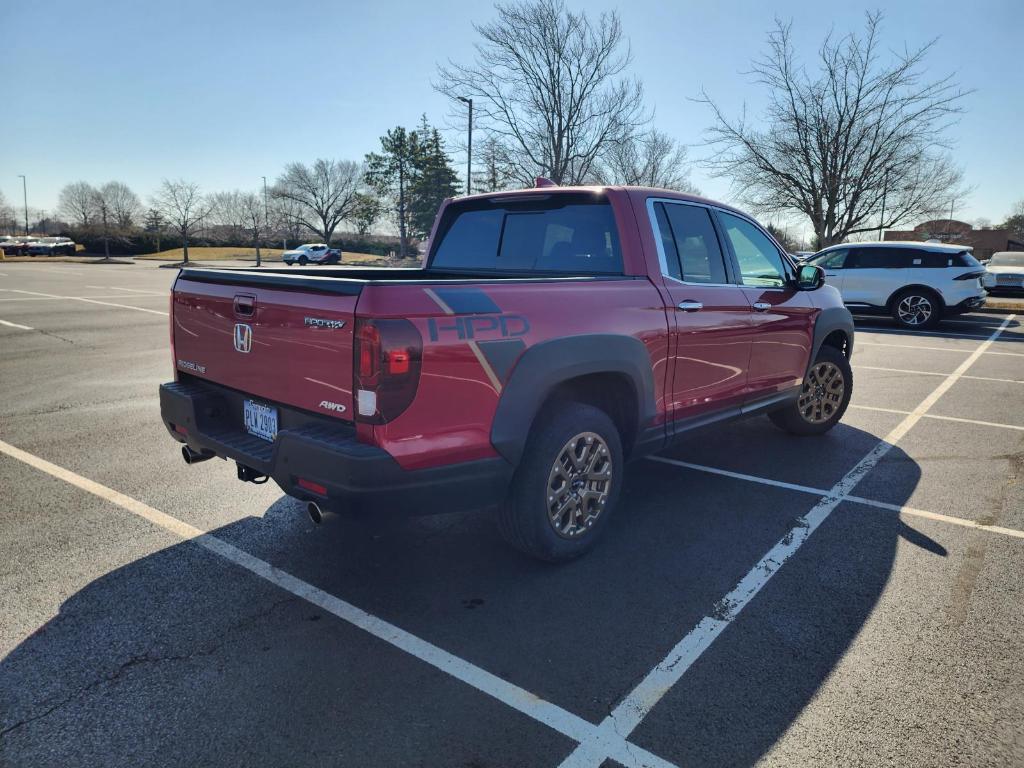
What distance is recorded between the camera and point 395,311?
98.3 inches

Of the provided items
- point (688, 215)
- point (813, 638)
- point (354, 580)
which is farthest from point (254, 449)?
point (688, 215)

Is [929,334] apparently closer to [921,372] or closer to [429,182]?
[921,372]

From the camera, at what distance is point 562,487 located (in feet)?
10.9

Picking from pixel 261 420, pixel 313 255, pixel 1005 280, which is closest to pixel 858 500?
pixel 261 420

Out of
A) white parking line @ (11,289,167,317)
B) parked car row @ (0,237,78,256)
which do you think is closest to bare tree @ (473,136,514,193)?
white parking line @ (11,289,167,317)

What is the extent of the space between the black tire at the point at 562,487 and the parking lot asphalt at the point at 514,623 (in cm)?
19

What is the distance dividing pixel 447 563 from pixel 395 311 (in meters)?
1.54

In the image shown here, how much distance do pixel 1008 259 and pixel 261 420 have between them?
25418 millimetres

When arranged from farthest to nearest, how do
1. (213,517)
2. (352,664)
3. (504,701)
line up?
1. (213,517)
2. (352,664)
3. (504,701)

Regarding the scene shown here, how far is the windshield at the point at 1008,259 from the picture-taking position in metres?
21.2

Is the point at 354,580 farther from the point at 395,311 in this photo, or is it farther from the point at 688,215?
the point at 688,215

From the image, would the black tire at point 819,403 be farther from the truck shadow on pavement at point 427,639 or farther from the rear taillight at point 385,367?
the rear taillight at point 385,367

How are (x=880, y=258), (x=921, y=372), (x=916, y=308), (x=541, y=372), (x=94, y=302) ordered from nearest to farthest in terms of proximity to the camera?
(x=541, y=372) < (x=921, y=372) < (x=916, y=308) < (x=880, y=258) < (x=94, y=302)

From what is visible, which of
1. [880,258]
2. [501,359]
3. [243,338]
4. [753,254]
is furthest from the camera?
[880,258]
